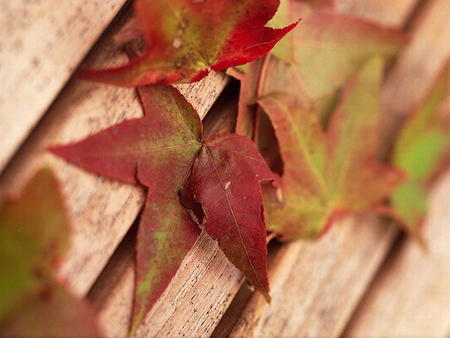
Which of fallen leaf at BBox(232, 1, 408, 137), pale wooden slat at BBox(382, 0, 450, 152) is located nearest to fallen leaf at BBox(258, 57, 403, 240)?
fallen leaf at BBox(232, 1, 408, 137)

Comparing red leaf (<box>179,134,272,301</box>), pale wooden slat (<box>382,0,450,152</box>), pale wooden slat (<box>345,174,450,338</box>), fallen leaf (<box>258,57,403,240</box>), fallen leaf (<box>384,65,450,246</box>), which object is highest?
red leaf (<box>179,134,272,301</box>)

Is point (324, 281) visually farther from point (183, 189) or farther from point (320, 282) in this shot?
point (183, 189)

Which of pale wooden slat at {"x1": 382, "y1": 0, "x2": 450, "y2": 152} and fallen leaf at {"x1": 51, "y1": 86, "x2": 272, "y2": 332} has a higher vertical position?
fallen leaf at {"x1": 51, "y1": 86, "x2": 272, "y2": 332}

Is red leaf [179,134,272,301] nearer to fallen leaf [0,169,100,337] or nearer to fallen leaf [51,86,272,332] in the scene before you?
fallen leaf [51,86,272,332]

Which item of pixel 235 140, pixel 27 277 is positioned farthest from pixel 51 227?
pixel 235 140

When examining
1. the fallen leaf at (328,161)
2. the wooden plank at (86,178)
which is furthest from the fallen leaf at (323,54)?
the wooden plank at (86,178)

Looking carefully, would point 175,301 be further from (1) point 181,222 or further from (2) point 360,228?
(2) point 360,228
